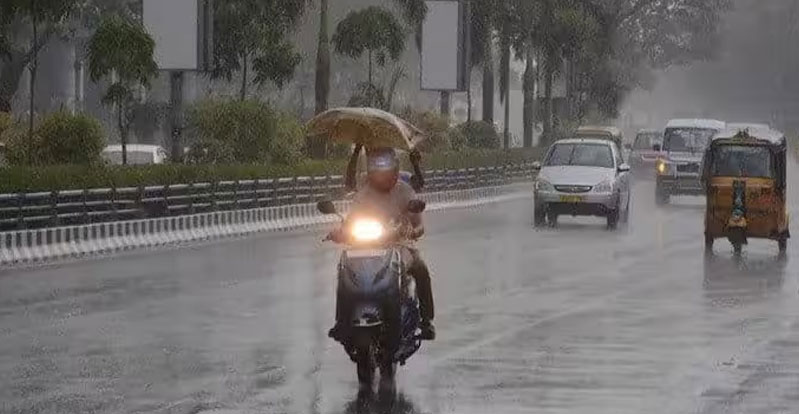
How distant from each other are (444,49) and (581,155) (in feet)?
76.8

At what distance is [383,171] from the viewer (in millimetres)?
16078

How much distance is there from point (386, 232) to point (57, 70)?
83.5 metres

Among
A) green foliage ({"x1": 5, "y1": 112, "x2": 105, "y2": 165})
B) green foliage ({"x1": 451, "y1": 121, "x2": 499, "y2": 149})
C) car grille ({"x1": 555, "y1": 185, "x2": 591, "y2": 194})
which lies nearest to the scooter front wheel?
green foliage ({"x1": 5, "y1": 112, "x2": 105, "y2": 165})

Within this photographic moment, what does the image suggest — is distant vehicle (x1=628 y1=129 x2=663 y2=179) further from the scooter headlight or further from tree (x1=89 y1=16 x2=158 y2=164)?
tree (x1=89 y1=16 x2=158 y2=164)

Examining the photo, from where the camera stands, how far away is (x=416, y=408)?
46.8ft

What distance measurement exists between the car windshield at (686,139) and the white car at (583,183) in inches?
470

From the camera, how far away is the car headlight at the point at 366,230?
1557 centimetres

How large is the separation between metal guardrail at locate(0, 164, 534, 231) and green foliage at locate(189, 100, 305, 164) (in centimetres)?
212

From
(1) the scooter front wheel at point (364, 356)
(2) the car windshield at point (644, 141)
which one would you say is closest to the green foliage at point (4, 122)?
(1) the scooter front wheel at point (364, 356)

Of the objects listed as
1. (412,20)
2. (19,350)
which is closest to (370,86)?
(412,20)

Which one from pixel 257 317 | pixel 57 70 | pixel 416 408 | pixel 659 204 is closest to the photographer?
pixel 416 408

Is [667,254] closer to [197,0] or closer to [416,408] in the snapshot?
[197,0]

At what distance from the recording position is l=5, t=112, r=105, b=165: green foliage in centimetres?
4112

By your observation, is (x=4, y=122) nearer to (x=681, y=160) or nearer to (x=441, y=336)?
(x=681, y=160)
